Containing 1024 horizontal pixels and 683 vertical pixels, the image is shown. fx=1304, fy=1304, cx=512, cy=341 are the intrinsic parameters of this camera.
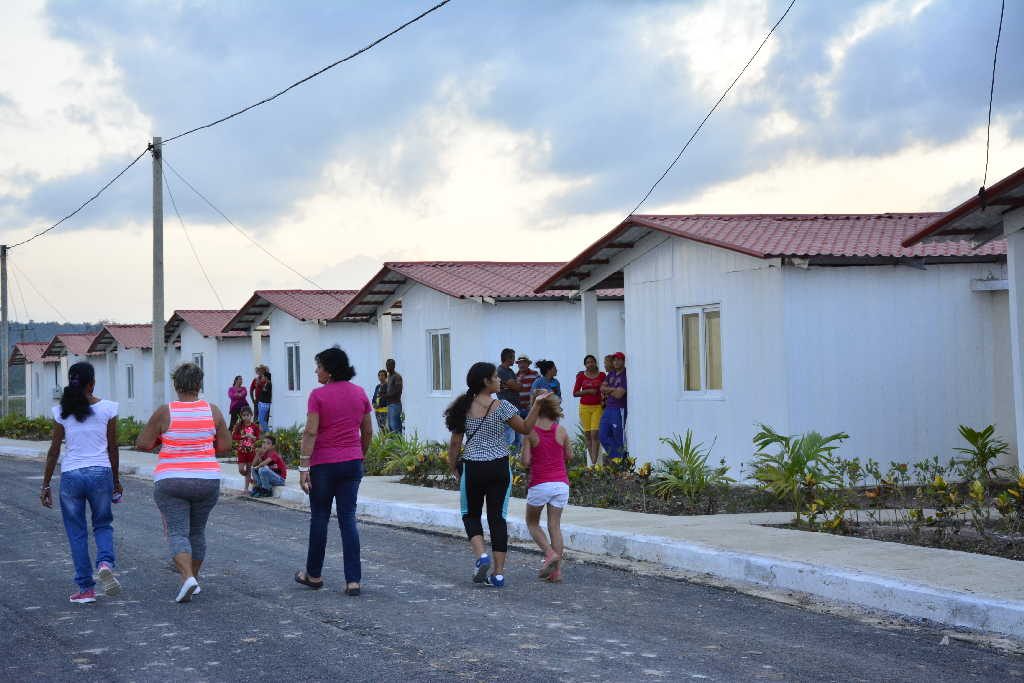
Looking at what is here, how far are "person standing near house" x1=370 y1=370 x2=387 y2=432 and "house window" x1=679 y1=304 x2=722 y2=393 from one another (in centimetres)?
896

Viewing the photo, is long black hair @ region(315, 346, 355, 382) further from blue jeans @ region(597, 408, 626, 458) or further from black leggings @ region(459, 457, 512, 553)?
blue jeans @ region(597, 408, 626, 458)

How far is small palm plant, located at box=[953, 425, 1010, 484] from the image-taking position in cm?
1367

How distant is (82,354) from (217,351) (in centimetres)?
1509

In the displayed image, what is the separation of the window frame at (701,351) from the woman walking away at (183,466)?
895 cm

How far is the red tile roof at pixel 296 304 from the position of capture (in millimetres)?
31766

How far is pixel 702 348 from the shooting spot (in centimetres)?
1727

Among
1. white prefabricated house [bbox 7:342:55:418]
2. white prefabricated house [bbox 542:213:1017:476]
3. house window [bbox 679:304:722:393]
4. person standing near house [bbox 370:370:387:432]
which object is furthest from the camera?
white prefabricated house [bbox 7:342:55:418]

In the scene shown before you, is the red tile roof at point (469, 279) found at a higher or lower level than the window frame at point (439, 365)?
higher

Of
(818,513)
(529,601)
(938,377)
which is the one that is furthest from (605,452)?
(529,601)

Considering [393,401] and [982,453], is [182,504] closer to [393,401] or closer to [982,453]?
[982,453]

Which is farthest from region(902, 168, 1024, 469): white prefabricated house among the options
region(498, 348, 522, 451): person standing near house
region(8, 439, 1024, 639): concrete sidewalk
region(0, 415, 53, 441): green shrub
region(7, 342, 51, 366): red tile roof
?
region(7, 342, 51, 366): red tile roof

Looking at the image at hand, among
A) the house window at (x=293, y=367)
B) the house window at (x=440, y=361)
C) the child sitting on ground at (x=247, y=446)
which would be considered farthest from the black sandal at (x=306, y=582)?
the house window at (x=293, y=367)

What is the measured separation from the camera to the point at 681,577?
10289 mm

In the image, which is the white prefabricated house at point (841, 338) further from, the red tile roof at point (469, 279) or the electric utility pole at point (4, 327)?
the electric utility pole at point (4, 327)
